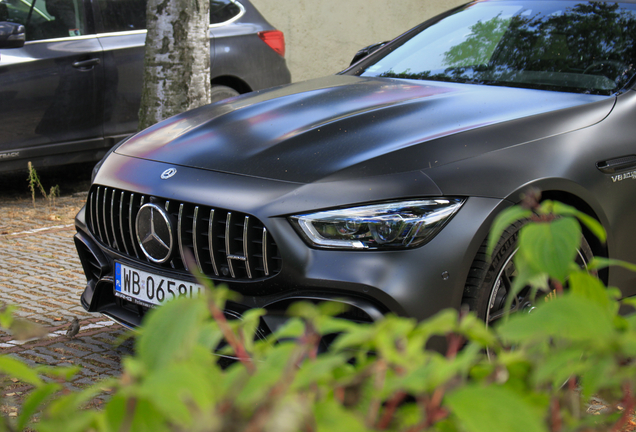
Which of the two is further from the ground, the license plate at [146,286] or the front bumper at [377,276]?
the front bumper at [377,276]

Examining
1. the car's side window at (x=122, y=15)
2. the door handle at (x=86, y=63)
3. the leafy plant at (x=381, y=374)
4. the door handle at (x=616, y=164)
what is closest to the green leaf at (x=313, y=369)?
the leafy plant at (x=381, y=374)

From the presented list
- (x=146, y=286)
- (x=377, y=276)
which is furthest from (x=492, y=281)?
(x=146, y=286)

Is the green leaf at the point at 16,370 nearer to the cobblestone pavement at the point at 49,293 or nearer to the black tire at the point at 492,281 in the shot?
the cobblestone pavement at the point at 49,293

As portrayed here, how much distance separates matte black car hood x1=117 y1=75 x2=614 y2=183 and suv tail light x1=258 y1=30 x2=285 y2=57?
3.91 metres

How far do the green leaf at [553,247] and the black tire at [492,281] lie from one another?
1563 mm

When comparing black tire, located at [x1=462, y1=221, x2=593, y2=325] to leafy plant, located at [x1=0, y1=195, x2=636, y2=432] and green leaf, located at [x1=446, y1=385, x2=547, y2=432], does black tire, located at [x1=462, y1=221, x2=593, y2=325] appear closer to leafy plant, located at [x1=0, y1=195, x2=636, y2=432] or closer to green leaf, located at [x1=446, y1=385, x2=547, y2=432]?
leafy plant, located at [x1=0, y1=195, x2=636, y2=432]

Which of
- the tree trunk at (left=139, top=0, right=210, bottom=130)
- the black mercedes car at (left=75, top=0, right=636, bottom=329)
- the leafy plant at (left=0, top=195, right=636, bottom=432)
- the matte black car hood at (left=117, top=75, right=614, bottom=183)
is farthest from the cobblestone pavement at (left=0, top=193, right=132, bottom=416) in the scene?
the leafy plant at (left=0, top=195, right=636, bottom=432)

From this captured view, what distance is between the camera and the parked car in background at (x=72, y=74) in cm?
587

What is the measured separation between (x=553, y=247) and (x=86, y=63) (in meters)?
6.04

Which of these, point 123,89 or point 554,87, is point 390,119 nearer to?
point 554,87

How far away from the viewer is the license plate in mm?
2549

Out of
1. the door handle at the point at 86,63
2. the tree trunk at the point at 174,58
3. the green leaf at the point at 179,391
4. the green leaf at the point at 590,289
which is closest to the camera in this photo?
the green leaf at the point at 179,391

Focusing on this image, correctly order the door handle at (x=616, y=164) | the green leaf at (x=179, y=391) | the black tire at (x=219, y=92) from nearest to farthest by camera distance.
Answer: the green leaf at (x=179, y=391), the door handle at (x=616, y=164), the black tire at (x=219, y=92)

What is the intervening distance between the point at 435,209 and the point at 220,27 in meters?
5.06
